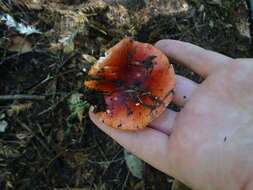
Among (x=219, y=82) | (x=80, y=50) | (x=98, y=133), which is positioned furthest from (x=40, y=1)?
(x=219, y=82)

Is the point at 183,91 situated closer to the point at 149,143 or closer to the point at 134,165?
the point at 149,143

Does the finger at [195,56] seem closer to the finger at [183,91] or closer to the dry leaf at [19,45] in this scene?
the finger at [183,91]

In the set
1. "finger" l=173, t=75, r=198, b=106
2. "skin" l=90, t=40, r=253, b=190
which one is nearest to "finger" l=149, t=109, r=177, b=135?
"skin" l=90, t=40, r=253, b=190

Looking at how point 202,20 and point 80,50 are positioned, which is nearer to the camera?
point 80,50

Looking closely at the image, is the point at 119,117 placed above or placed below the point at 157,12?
below

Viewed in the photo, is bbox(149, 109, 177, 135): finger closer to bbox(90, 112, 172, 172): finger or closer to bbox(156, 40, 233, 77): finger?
bbox(90, 112, 172, 172): finger

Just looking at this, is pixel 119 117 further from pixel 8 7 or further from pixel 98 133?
pixel 8 7

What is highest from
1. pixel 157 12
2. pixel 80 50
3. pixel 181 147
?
pixel 157 12
